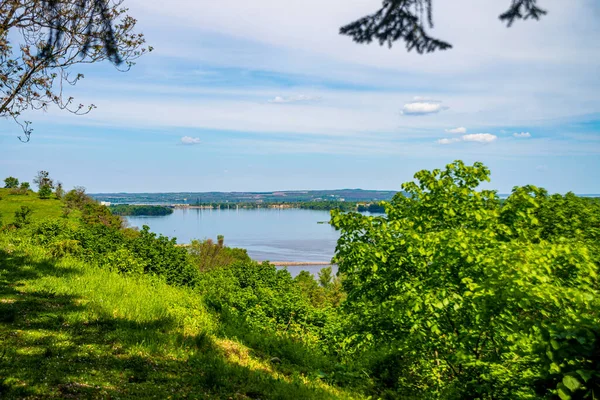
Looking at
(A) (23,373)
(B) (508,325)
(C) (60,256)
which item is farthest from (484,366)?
(C) (60,256)

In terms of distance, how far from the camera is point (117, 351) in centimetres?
680

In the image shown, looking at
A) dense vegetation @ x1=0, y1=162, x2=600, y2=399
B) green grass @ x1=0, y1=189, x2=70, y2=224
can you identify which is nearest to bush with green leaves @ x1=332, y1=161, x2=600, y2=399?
dense vegetation @ x1=0, y1=162, x2=600, y2=399

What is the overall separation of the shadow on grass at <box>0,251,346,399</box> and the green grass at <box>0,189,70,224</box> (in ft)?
155

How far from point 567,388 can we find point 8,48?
10893mm

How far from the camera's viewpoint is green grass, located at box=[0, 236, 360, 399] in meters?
5.51

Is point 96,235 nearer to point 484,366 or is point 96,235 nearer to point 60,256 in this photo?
point 60,256

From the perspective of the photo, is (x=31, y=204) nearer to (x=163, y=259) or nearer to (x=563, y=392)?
(x=163, y=259)

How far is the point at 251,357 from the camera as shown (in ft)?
28.4

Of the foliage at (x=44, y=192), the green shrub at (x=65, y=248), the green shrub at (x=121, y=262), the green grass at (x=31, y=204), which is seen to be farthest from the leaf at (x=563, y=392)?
the foliage at (x=44, y=192)

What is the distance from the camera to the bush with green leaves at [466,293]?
6129mm

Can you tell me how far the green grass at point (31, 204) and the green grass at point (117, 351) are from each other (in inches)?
1782

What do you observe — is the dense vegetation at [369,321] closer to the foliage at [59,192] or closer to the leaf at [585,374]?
the leaf at [585,374]

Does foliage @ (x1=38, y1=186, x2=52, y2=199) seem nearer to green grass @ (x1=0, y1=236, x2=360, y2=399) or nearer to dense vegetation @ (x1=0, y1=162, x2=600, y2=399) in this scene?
dense vegetation @ (x1=0, y1=162, x2=600, y2=399)

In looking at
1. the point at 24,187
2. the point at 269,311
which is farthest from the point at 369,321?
the point at 24,187
